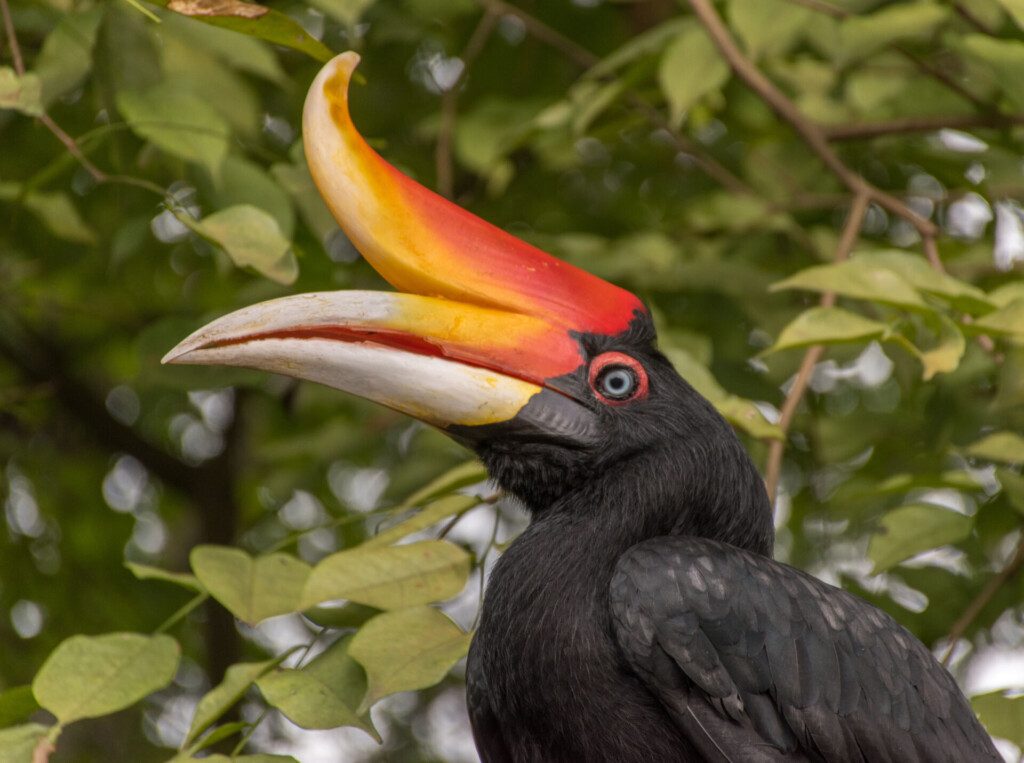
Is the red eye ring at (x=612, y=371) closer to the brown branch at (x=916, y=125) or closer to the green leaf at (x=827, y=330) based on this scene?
the green leaf at (x=827, y=330)

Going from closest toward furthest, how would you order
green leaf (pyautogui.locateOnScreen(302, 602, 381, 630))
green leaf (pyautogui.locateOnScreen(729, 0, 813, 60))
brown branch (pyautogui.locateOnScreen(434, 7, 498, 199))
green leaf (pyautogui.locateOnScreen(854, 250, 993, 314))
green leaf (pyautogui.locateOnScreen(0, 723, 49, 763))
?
green leaf (pyautogui.locateOnScreen(0, 723, 49, 763)) < green leaf (pyautogui.locateOnScreen(854, 250, 993, 314)) < green leaf (pyautogui.locateOnScreen(302, 602, 381, 630)) < green leaf (pyautogui.locateOnScreen(729, 0, 813, 60)) < brown branch (pyautogui.locateOnScreen(434, 7, 498, 199))

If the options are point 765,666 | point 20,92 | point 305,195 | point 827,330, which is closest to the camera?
point 765,666

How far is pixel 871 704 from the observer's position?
2.34 metres

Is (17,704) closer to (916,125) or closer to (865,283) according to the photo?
(865,283)

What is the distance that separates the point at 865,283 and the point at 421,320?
2.90 ft

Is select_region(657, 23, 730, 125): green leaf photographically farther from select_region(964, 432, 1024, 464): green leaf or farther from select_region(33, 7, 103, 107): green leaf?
select_region(33, 7, 103, 107): green leaf

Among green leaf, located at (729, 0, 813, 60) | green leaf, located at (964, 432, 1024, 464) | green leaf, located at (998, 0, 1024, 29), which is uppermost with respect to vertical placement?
green leaf, located at (998, 0, 1024, 29)

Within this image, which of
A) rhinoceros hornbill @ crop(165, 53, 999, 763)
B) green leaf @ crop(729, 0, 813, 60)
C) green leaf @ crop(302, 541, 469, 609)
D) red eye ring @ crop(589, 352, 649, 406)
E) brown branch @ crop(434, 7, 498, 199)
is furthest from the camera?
brown branch @ crop(434, 7, 498, 199)

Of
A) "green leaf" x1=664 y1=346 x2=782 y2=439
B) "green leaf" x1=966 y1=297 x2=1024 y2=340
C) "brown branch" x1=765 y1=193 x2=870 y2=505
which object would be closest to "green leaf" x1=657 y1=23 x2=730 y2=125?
"brown branch" x1=765 y1=193 x2=870 y2=505

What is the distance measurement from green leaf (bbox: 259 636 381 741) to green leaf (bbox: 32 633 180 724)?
0.66 ft

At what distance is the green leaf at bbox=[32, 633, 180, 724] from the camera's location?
2238mm

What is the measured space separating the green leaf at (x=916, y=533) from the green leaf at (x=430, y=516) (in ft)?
2.74

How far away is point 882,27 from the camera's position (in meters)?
3.22

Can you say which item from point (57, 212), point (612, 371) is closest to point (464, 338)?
point (612, 371)
